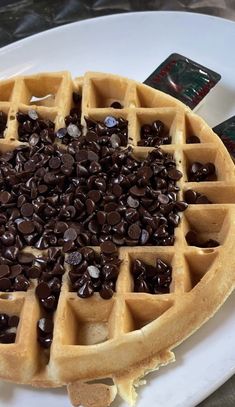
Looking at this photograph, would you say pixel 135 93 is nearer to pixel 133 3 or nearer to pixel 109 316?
pixel 109 316

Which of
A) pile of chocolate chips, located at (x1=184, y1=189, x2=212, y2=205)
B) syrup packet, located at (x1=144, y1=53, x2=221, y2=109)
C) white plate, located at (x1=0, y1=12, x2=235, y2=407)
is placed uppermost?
white plate, located at (x1=0, y1=12, x2=235, y2=407)

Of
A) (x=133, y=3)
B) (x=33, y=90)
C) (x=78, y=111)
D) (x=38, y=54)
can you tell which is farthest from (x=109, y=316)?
(x=133, y=3)

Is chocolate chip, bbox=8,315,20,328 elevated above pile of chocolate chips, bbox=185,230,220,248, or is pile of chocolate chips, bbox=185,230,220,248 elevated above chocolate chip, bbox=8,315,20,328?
pile of chocolate chips, bbox=185,230,220,248

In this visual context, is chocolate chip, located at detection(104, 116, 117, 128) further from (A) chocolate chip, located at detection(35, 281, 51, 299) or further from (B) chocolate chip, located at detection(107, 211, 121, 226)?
(A) chocolate chip, located at detection(35, 281, 51, 299)

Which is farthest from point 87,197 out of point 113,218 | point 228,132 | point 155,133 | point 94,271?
point 228,132

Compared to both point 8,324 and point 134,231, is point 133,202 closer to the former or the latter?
point 134,231

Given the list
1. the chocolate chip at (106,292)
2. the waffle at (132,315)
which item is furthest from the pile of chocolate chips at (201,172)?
the chocolate chip at (106,292)

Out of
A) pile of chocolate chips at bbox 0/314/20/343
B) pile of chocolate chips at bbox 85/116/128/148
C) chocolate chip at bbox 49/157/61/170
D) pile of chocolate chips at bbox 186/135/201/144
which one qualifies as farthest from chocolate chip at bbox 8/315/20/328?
pile of chocolate chips at bbox 186/135/201/144
